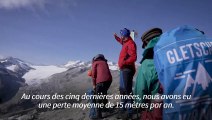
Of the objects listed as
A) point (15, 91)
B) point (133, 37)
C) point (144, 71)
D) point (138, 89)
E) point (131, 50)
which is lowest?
point (138, 89)

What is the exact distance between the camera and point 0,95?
5625cm

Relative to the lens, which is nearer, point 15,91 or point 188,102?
point 188,102

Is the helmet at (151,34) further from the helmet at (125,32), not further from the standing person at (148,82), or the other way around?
the helmet at (125,32)

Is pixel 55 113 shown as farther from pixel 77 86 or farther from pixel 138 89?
pixel 77 86

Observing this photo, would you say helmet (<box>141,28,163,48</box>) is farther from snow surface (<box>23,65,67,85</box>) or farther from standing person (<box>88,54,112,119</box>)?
snow surface (<box>23,65,67,85</box>)

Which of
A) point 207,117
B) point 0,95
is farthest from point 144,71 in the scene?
point 0,95

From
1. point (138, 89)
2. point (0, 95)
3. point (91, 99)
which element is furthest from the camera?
point (0, 95)

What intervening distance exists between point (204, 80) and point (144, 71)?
2.69ft

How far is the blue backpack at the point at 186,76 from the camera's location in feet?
7.77

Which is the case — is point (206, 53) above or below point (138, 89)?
above

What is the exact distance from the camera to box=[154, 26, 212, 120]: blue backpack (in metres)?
2.37

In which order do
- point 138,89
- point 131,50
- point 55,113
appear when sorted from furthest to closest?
point 55,113
point 131,50
point 138,89

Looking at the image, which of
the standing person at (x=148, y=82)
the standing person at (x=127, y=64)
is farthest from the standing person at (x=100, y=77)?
the standing person at (x=148, y=82)

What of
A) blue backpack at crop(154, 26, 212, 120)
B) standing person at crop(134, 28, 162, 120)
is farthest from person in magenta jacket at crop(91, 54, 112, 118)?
blue backpack at crop(154, 26, 212, 120)
